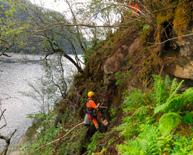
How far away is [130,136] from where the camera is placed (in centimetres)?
732

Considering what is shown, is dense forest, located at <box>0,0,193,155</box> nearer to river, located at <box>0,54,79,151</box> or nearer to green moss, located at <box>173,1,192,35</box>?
green moss, located at <box>173,1,192,35</box>

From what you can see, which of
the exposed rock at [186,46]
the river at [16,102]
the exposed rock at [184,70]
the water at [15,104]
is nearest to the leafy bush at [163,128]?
the exposed rock at [184,70]

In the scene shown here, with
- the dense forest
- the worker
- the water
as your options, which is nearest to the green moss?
the dense forest

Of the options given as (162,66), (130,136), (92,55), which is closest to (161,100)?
(130,136)

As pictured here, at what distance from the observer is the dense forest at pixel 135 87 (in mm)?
6004

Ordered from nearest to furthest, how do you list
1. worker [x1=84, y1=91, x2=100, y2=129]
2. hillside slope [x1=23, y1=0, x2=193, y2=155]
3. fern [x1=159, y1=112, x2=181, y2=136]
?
fern [x1=159, y1=112, x2=181, y2=136] < hillside slope [x1=23, y1=0, x2=193, y2=155] < worker [x1=84, y1=91, x2=100, y2=129]

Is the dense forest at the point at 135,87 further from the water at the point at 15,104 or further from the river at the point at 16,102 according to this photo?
the water at the point at 15,104

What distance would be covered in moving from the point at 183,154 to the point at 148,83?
4447 millimetres

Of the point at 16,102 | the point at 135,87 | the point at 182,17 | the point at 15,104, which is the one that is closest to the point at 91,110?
the point at 135,87

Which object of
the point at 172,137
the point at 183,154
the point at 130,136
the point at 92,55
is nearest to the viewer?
the point at 183,154

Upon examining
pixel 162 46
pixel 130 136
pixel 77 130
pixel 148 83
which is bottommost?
pixel 77 130

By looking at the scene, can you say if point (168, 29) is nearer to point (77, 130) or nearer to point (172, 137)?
point (172, 137)

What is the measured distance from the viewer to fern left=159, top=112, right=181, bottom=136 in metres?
5.74

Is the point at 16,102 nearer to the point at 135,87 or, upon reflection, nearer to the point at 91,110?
the point at 91,110
